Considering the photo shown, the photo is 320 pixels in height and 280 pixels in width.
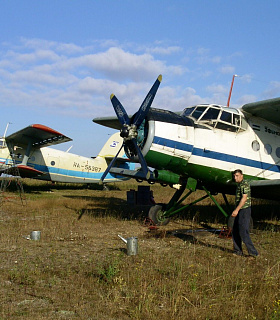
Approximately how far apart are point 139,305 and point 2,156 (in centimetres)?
2385

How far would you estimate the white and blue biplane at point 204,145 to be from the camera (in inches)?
347

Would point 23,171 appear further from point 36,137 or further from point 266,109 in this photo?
point 266,109

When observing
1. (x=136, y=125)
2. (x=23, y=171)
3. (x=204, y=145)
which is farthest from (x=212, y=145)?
(x=23, y=171)

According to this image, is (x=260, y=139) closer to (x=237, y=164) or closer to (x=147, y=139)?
(x=237, y=164)

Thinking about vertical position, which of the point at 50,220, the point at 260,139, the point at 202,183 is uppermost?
the point at 260,139

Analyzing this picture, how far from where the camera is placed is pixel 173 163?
9.14 m

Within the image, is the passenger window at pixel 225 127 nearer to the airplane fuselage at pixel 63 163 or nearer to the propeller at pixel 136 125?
the propeller at pixel 136 125

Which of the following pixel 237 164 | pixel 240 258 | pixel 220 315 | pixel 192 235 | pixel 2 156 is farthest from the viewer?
pixel 2 156

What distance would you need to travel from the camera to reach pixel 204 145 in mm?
9531

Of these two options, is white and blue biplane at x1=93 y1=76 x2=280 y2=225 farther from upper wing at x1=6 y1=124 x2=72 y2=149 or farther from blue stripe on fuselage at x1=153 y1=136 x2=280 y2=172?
upper wing at x1=6 y1=124 x2=72 y2=149

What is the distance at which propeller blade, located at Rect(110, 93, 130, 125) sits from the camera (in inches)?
359

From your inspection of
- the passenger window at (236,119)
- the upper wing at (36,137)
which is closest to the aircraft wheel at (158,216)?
the passenger window at (236,119)

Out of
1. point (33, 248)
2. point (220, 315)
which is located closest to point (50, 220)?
point (33, 248)

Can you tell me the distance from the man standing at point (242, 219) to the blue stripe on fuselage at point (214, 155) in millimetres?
2630
